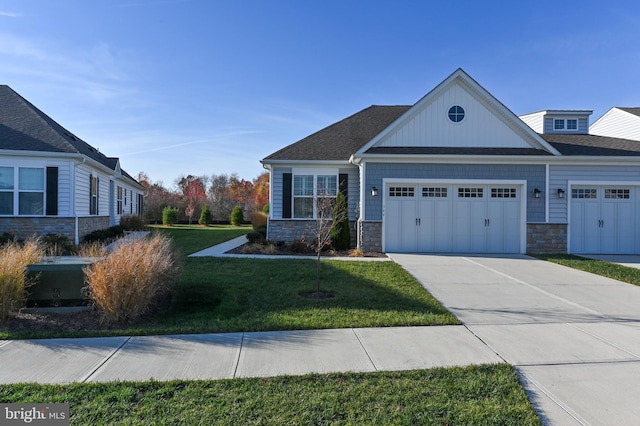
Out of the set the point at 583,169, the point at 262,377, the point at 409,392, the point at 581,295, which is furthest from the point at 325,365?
the point at 583,169

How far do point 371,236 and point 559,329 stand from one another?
782 centimetres

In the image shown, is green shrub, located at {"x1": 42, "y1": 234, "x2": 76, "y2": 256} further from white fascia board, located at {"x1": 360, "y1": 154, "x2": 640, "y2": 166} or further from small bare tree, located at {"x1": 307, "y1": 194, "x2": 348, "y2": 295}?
white fascia board, located at {"x1": 360, "y1": 154, "x2": 640, "y2": 166}

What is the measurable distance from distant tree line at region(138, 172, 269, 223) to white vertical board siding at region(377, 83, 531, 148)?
19628 millimetres

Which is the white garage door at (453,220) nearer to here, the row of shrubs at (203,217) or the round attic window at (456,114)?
the round attic window at (456,114)

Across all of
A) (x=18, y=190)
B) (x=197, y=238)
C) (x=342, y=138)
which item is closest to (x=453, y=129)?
(x=342, y=138)

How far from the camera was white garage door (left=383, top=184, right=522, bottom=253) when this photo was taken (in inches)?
494

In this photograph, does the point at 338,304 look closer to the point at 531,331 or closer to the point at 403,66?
the point at 531,331

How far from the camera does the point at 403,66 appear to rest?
14609 millimetres

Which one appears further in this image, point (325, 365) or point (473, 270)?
point (473, 270)

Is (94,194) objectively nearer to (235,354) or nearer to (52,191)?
(52,191)

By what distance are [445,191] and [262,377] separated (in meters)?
10.8

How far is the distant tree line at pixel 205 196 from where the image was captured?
3347 centimetres

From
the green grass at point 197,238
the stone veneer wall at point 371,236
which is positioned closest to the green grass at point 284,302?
the stone veneer wall at point 371,236

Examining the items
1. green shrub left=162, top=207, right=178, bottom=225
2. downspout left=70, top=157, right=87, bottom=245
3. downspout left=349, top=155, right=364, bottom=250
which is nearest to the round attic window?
downspout left=349, top=155, right=364, bottom=250
